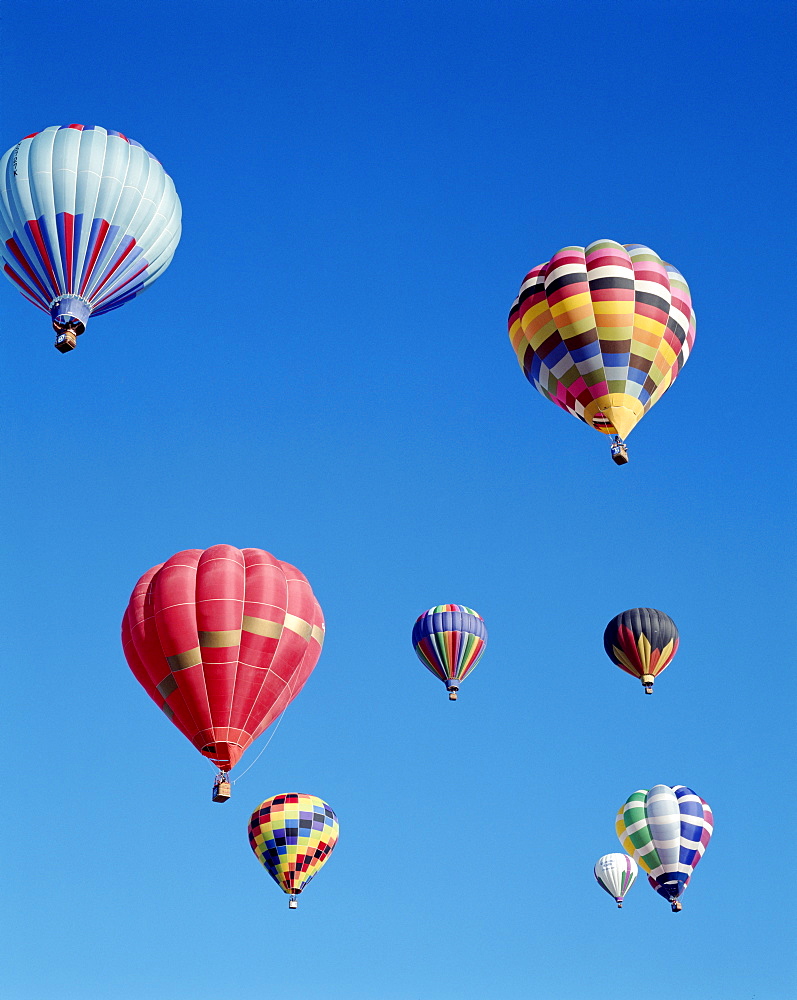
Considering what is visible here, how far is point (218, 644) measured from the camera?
72.6 feet

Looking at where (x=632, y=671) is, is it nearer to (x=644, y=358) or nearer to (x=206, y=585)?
(x=644, y=358)

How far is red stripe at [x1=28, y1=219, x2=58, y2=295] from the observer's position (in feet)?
74.8

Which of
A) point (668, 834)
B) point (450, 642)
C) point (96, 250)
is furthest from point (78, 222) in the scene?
point (668, 834)

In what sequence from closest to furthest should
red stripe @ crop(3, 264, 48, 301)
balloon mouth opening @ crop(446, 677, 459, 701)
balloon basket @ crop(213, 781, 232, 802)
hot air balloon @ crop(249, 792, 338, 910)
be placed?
balloon basket @ crop(213, 781, 232, 802) → red stripe @ crop(3, 264, 48, 301) → hot air balloon @ crop(249, 792, 338, 910) → balloon mouth opening @ crop(446, 677, 459, 701)

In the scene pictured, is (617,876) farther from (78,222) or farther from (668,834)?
(78,222)

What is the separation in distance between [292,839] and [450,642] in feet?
19.2

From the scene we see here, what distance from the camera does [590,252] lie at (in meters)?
25.0

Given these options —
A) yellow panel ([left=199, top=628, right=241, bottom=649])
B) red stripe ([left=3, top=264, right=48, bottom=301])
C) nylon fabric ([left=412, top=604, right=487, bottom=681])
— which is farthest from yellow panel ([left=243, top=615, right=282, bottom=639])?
nylon fabric ([left=412, top=604, right=487, bottom=681])

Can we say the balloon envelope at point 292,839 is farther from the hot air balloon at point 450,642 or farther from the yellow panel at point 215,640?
the yellow panel at point 215,640

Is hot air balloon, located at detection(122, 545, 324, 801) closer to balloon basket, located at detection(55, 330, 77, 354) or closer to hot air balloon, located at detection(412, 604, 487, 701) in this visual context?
balloon basket, located at detection(55, 330, 77, 354)

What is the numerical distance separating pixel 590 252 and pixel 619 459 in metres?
3.56

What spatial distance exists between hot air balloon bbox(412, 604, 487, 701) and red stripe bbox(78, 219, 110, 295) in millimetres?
14044

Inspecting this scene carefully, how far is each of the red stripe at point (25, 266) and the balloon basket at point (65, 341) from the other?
70 centimetres

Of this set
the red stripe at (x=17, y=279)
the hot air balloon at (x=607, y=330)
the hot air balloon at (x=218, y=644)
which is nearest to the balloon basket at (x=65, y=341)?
the red stripe at (x=17, y=279)
